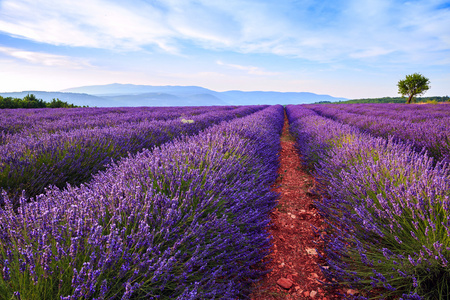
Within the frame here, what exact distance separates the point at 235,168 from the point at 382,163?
61.4 inches

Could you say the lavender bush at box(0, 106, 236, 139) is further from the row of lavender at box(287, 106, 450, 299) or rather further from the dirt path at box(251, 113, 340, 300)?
the row of lavender at box(287, 106, 450, 299)

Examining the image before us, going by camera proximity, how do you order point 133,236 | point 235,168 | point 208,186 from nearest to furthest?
point 133,236 < point 208,186 < point 235,168

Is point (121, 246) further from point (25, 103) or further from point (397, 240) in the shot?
point (25, 103)

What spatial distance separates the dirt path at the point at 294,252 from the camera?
1.66m

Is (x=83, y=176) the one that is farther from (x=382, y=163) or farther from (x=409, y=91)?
(x=409, y=91)

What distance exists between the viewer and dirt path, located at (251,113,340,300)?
1.66 m

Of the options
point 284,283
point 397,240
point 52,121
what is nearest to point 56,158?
point 284,283

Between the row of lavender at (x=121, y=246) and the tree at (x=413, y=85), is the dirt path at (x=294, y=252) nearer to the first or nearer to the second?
the row of lavender at (x=121, y=246)

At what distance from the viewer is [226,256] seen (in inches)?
53.6

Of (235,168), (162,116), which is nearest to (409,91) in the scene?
(162,116)

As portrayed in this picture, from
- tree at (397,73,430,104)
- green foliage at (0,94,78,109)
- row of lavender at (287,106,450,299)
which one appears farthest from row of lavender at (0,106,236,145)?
tree at (397,73,430,104)

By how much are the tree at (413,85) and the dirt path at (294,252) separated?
38.5 m

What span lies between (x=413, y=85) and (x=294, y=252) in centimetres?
4052

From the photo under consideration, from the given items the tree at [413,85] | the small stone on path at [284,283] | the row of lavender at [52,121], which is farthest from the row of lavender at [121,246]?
the tree at [413,85]
